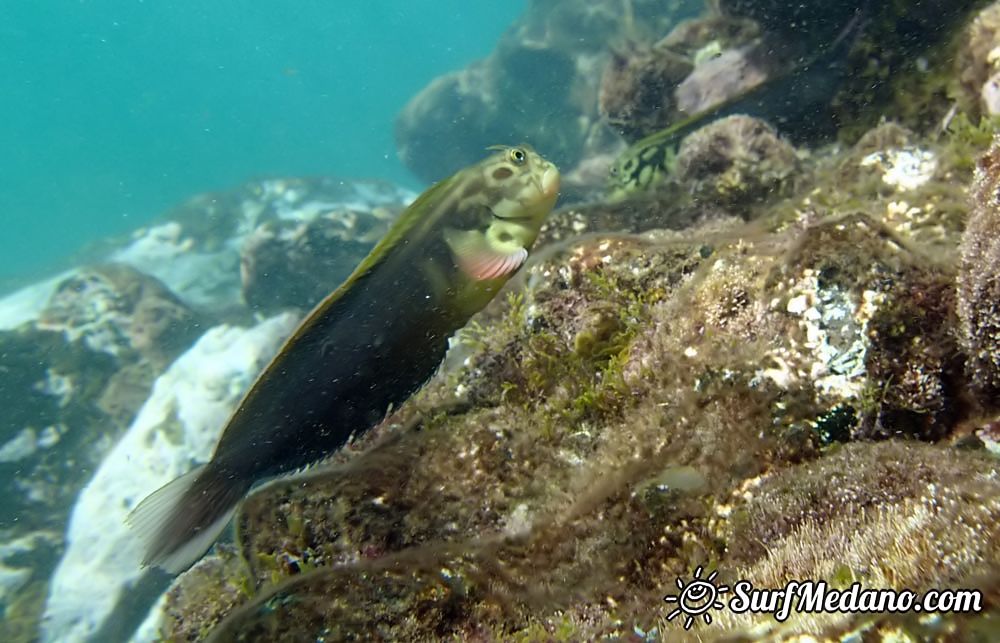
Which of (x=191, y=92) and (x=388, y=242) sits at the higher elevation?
(x=191, y=92)

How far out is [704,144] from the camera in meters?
5.47

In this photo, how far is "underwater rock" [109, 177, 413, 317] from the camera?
15641 mm

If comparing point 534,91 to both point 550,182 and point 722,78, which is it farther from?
point 550,182

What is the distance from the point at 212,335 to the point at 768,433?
393 inches

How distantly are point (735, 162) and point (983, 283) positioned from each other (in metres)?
3.70

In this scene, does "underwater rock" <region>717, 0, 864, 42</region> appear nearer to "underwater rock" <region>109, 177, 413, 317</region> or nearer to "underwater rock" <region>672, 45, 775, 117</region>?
"underwater rock" <region>672, 45, 775, 117</region>

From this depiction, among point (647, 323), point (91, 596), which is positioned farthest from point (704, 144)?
point (91, 596)

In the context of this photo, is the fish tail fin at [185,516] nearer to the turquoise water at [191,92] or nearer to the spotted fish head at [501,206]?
the spotted fish head at [501,206]

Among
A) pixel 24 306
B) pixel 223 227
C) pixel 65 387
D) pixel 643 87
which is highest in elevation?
pixel 24 306

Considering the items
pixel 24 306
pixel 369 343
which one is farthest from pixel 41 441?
pixel 369 343

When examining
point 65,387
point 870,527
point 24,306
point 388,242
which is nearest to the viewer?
point 870,527

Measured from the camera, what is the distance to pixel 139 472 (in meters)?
8.73

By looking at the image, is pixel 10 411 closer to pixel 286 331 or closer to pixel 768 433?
pixel 286 331

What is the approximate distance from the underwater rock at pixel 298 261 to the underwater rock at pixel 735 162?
26.9ft
